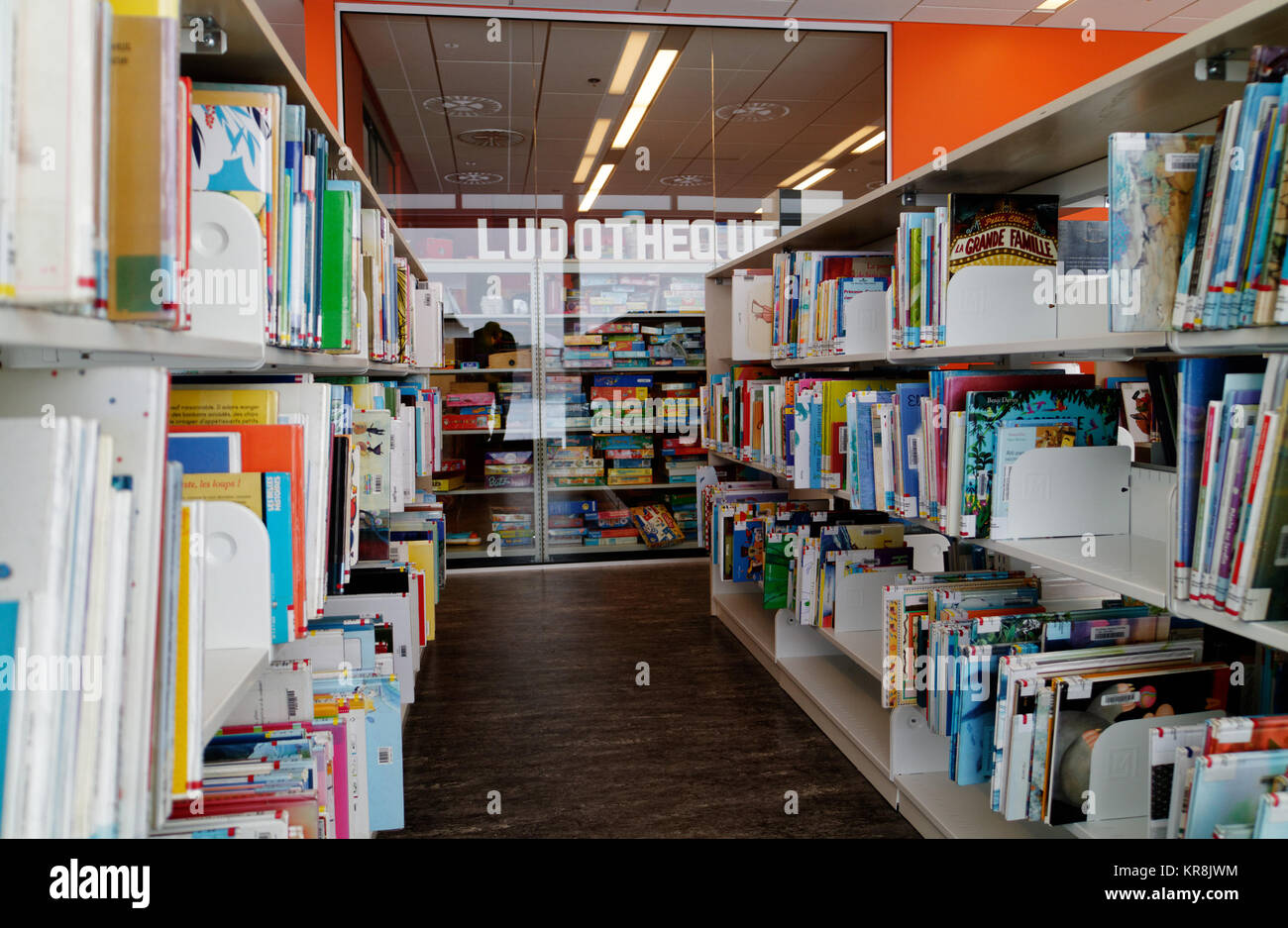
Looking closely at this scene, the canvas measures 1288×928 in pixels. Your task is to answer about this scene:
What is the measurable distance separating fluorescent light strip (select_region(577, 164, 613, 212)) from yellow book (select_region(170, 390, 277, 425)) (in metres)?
4.94

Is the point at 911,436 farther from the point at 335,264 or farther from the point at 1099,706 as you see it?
the point at 335,264

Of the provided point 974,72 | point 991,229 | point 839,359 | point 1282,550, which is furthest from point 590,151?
point 1282,550

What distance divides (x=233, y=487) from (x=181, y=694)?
0.49 metres

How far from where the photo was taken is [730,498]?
4.19 metres

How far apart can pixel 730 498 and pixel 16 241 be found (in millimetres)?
3629

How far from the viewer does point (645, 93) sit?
19.5ft

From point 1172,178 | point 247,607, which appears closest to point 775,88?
point 1172,178

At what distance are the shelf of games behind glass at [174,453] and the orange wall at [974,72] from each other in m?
4.85

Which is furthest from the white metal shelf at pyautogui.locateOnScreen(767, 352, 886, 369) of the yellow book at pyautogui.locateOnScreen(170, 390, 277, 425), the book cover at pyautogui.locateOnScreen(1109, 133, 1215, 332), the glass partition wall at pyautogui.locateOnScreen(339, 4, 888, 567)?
the glass partition wall at pyautogui.locateOnScreen(339, 4, 888, 567)

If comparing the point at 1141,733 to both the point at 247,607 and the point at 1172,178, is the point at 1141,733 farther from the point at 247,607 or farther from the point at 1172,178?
the point at 247,607

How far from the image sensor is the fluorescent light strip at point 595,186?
611 cm

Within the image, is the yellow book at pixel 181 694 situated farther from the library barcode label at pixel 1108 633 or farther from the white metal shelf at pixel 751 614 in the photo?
the white metal shelf at pixel 751 614

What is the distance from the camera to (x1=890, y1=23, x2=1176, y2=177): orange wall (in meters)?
5.91
